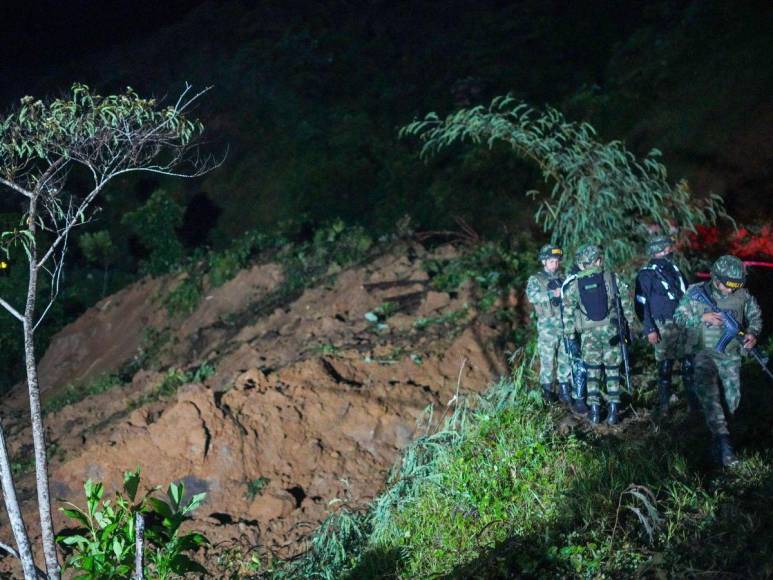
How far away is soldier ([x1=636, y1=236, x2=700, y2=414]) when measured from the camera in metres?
6.29

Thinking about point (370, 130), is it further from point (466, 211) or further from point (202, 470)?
point (202, 470)

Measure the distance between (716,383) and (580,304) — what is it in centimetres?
131

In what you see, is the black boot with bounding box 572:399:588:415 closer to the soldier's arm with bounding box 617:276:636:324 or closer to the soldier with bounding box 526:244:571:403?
the soldier with bounding box 526:244:571:403

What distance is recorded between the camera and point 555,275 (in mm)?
6664

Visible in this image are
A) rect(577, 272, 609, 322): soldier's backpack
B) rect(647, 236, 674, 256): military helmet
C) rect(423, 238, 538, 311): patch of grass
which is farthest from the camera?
rect(423, 238, 538, 311): patch of grass

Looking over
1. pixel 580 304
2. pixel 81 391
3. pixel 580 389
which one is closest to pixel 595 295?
pixel 580 304

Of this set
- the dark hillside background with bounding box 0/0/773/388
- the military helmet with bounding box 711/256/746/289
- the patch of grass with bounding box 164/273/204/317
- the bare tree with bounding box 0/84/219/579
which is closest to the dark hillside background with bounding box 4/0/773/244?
the dark hillside background with bounding box 0/0/773/388

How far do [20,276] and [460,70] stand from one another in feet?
50.4

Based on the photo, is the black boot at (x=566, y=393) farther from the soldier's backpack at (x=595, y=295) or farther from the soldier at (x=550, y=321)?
the soldier's backpack at (x=595, y=295)

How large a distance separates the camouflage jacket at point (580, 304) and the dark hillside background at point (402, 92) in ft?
16.9

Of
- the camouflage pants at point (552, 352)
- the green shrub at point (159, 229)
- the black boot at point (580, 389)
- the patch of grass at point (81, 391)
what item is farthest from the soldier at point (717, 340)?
the green shrub at point (159, 229)

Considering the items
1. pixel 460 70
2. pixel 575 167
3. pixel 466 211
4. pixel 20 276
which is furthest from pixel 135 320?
pixel 460 70

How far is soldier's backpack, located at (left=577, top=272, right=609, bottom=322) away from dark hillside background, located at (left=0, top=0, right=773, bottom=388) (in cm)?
526

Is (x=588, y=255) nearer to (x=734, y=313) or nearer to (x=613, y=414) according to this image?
(x=734, y=313)
